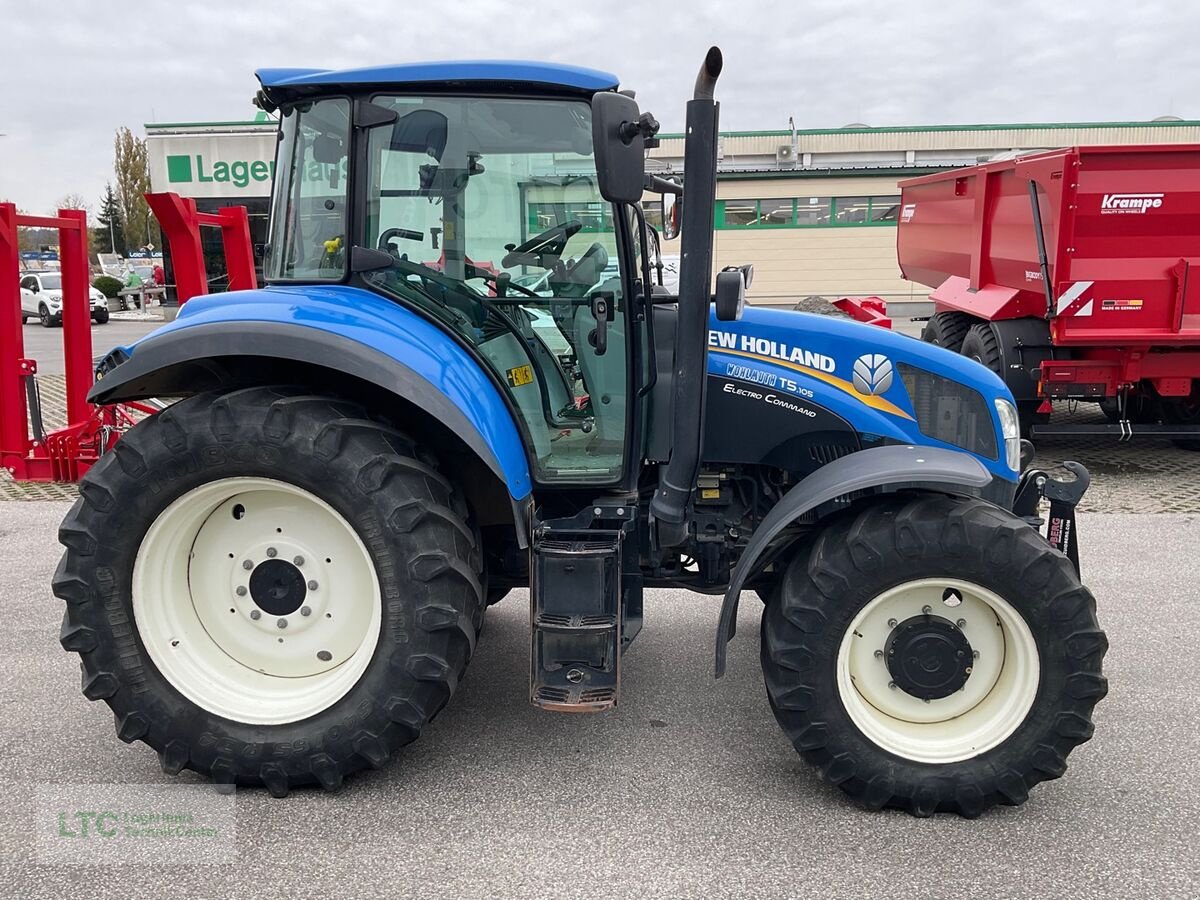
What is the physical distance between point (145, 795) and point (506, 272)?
2059mm

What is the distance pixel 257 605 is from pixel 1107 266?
661cm

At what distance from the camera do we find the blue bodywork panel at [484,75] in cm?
288

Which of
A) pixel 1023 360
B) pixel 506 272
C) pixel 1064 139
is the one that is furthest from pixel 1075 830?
pixel 1064 139

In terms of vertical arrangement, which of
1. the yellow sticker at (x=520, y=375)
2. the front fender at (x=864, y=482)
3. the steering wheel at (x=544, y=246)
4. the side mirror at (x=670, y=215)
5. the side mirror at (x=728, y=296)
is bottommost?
the front fender at (x=864, y=482)

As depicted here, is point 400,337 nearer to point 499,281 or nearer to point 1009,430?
point 499,281

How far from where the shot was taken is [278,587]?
10.4ft

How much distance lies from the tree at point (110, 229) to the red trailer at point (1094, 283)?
64577 millimetres

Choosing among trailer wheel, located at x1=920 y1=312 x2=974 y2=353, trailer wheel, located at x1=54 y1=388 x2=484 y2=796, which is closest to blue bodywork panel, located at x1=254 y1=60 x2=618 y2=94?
trailer wheel, located at x1=54 y1=388 x2=484 y2=796

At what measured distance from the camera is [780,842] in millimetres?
2781

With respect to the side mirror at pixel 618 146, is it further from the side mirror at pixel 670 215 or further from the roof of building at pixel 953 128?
the roof of building at pixel 953 128

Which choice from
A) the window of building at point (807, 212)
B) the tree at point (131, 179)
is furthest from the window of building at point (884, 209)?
the tree at point (131, 179)

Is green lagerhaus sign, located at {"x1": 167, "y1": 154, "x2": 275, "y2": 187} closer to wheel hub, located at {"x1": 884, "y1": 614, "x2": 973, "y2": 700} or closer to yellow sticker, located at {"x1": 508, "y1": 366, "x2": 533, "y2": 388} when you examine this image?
yellow sticker, located at {"x1": 508, "y1": 366, "x2": 533, "y2": 388}

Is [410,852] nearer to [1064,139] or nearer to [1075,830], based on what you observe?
[1075,830]

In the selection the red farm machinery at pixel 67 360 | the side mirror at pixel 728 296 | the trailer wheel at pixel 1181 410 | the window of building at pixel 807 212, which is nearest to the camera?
the side mirror at pixel 728 296
